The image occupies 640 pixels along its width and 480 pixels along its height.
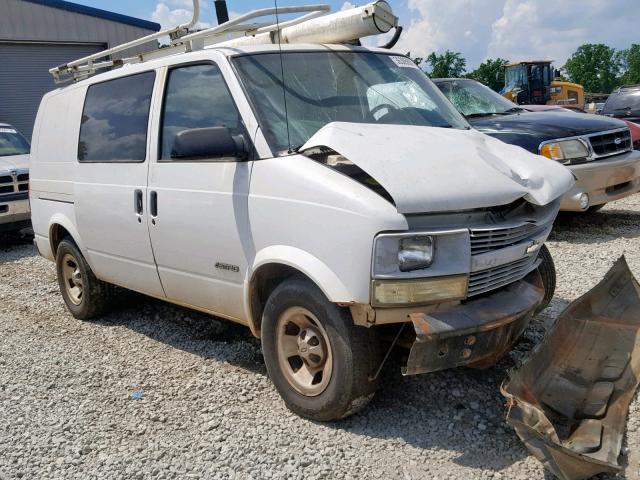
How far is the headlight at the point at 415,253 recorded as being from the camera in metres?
2.88

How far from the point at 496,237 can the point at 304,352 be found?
1186 millimetres

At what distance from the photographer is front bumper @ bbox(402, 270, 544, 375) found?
2.87m

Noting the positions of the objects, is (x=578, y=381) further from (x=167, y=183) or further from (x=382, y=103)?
(x=167, y=183)

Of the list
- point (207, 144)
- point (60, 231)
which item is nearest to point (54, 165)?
point (60, 231)

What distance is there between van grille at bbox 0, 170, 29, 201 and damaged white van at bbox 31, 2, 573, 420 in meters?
5.75

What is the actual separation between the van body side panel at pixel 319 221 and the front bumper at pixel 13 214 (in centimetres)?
→ 749

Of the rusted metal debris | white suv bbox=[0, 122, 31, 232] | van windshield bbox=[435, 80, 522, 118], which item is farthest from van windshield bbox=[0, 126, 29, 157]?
the rusted metal debris

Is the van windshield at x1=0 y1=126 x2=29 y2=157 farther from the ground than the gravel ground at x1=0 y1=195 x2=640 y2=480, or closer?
farther from the ground

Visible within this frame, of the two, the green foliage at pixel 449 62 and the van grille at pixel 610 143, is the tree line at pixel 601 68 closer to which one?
the green foliage at pixel 449 62

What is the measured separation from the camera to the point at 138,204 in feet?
14.0

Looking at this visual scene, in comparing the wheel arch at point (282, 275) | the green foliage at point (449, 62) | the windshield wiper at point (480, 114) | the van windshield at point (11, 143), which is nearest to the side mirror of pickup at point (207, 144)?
the wheel arch at point (282, 275)

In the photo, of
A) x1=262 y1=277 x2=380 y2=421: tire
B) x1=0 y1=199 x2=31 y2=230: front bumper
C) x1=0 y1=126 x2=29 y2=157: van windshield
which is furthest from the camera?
x1=0 y1=126 x2=29 y2=157: van windshield

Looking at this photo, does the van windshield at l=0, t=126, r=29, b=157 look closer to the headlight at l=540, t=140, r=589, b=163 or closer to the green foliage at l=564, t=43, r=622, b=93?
Answer: the headlight at l=540, t=140, r=589, b=163

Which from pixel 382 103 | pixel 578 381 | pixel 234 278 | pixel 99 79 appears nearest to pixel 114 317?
pixel 99 79
